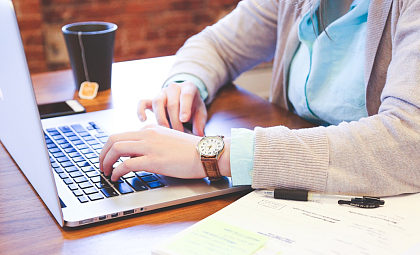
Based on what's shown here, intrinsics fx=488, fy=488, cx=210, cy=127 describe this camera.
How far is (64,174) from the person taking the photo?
0.79 m

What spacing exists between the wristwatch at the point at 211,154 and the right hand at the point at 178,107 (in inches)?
7.3

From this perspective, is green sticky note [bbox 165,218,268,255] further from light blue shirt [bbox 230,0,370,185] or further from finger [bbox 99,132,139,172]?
light blue shirt [bbox 230,0,370,185]

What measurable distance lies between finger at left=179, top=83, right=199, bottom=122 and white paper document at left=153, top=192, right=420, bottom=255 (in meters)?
0.32

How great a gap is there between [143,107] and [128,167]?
333 mm

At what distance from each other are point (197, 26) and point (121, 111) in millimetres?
1980

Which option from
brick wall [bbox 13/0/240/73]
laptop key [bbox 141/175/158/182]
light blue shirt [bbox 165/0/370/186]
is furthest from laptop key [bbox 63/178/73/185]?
brick wall [bbox 13/0/240/73]

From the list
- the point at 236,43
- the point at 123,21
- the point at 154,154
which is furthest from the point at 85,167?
the point at 123,21

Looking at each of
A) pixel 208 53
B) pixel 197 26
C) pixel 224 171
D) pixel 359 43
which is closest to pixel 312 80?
pixel 359 43

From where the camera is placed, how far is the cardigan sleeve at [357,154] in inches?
28.1

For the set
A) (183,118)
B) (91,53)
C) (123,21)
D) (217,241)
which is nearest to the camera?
(217,241)

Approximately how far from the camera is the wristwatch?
0.75 m

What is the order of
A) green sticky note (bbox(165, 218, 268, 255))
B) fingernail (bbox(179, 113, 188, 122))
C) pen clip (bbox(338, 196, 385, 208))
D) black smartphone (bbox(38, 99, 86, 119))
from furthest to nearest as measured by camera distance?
black smartphone (bbox(38, 99, 86, 119)), fingernail (bbox(179, 113, 188, 122)), pen clip (bbox(338, 196, 385, 208)), green sticky note (bbox(165, 218, 268, 255))

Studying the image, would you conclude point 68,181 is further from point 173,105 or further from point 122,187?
point 173,105

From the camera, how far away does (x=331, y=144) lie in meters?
0.73
